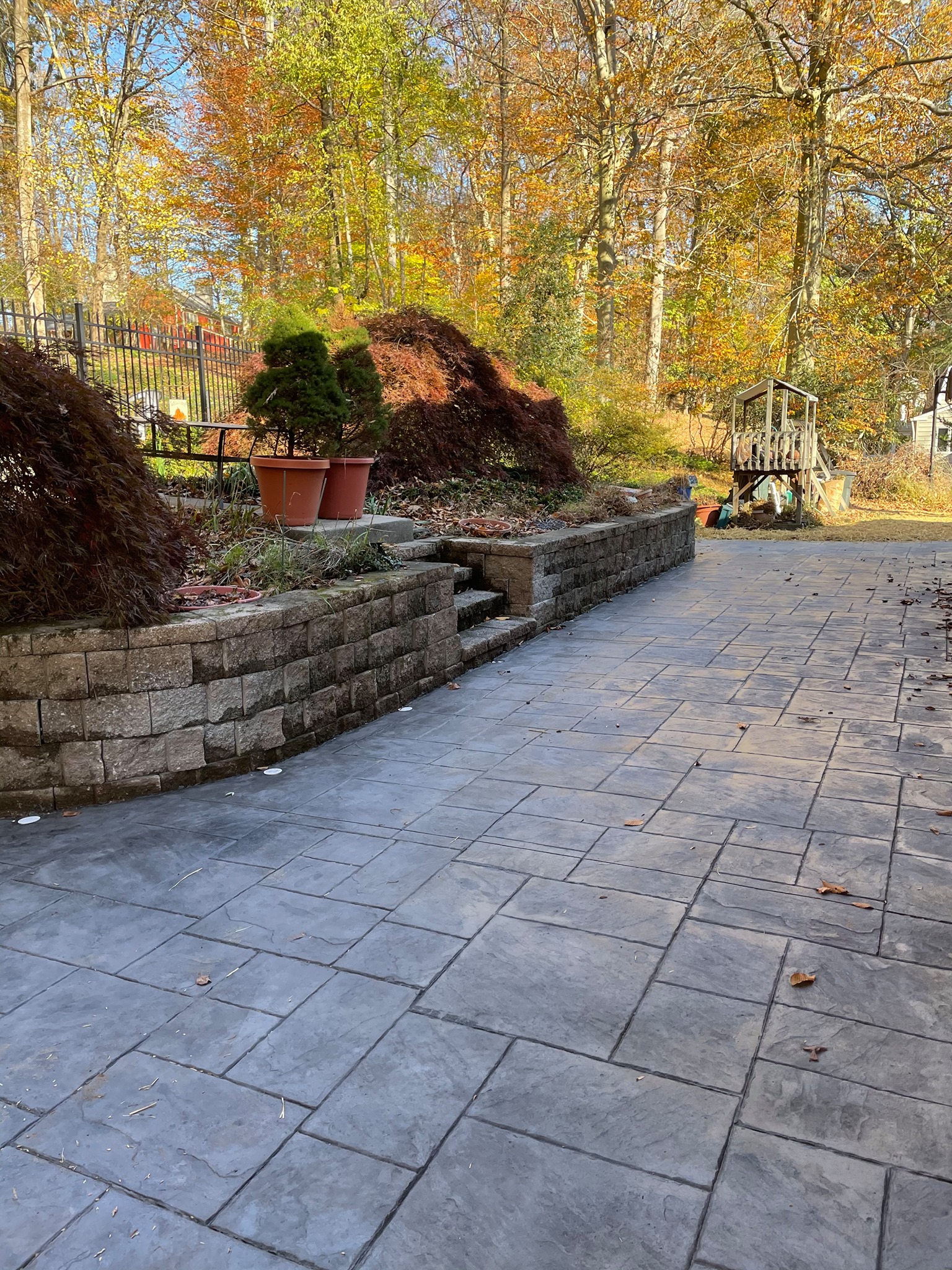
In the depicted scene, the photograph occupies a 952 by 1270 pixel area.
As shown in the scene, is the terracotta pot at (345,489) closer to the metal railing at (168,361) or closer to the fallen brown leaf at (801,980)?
the metal railing at (168,361)

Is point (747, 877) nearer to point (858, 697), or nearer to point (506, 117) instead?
point (858, 697)

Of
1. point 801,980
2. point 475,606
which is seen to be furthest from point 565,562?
point 801,980

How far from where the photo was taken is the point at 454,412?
7.90 metres

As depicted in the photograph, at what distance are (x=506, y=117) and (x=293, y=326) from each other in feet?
49.4

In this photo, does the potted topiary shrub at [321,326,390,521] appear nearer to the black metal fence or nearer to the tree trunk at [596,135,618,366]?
the black metal fence

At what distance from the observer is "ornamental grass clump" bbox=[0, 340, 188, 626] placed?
315cm

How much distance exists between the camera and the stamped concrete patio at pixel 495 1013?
150 cm

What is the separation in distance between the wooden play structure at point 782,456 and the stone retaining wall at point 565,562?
4.16 m

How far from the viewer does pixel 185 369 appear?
33.7 ft

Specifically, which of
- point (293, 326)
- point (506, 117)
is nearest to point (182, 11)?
point (506, 117)

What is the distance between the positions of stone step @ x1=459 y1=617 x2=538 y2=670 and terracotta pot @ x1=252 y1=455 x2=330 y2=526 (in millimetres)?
1183

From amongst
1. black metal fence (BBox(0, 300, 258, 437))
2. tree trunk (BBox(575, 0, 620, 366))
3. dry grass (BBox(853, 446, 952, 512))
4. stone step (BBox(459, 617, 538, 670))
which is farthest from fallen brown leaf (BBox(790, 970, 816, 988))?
dry grass (BBox(853, 446, 952, 512))

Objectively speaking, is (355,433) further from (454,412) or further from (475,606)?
(454,412)

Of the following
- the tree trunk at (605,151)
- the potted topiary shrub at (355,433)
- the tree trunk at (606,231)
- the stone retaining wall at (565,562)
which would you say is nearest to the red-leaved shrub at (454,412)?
the stone retaining wall at (565,562)
